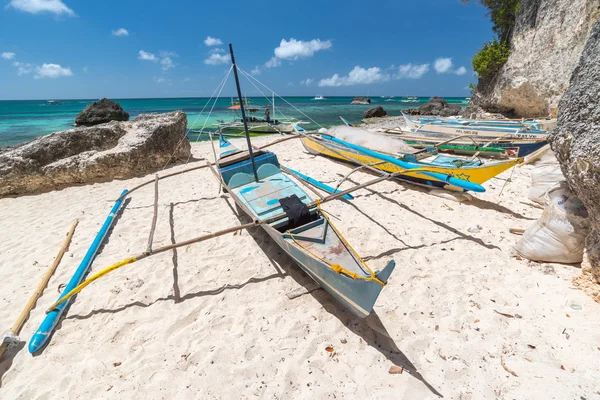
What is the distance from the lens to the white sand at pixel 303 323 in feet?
7.97

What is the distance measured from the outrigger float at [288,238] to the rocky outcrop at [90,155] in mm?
3085

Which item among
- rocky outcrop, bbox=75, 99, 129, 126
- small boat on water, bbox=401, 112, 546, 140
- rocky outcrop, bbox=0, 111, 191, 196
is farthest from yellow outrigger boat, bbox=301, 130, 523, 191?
rocky outcrop, bbox=75, 99, 129, 126

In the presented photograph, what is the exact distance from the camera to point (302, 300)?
3361 mm

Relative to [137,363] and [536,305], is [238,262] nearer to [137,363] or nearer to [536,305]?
[137,363]

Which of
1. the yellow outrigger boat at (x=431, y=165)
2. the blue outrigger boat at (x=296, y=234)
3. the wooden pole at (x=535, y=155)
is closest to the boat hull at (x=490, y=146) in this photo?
the wooden pole at (x=535, y=155)

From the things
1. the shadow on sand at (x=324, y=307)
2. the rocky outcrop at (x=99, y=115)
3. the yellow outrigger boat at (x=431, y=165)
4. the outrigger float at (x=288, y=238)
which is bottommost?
the shadow on sand at (x=324, y=307)

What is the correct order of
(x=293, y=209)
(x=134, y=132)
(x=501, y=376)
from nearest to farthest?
(x=501, y=376) < (x=293, y=209) < (x=134, y=132)

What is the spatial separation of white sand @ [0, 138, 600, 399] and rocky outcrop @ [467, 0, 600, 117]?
1213cm

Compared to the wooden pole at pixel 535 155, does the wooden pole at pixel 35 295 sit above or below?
below

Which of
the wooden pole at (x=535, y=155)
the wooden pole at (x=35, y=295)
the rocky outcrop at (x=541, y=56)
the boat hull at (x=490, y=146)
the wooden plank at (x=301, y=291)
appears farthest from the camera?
the rocky outcrop at (x=541, y=56)

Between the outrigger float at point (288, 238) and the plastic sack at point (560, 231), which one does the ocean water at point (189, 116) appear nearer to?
the outrigger float at point (288, 238)

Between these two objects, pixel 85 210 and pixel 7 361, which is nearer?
pixel 7 361

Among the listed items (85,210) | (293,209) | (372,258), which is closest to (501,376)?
(372,258)

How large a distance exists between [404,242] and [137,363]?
3.83 meters
